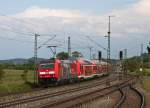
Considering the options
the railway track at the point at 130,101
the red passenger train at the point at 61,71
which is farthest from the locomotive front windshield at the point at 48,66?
the railway track at the point at 130,101

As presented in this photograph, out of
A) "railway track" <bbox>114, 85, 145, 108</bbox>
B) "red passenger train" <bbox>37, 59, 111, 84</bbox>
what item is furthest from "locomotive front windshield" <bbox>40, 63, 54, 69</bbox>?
"railway track" <bbox>114, 85, 145, 108</bbox>

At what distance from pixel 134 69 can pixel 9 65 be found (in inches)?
1412

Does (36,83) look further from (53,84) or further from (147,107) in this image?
(147,107)

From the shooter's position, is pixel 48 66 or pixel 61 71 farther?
pixel 61 71

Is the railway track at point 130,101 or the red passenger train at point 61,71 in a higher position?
the red passenger train at point 61,71

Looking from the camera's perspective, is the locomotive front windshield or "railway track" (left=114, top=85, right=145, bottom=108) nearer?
"railway track" (left=114, top=85, right=145, bottom=108)

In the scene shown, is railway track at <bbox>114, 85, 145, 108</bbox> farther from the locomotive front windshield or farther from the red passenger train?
the locomotive front windshield

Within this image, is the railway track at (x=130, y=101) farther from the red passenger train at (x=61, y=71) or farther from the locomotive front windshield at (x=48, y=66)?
the locomotive front windshield at (x=48, y=66)

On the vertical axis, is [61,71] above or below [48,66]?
below

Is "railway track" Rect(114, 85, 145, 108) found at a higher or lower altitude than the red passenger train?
lower

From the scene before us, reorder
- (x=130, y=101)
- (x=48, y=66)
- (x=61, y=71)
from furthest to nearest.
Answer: (x=61, y=71), (x=48, y=66), (x=130, y=101)

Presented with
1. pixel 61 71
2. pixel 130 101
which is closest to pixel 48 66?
pixel 61 71

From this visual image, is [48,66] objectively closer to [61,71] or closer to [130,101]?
[61,71]

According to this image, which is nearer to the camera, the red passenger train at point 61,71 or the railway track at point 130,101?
the railway track at point 130,101
